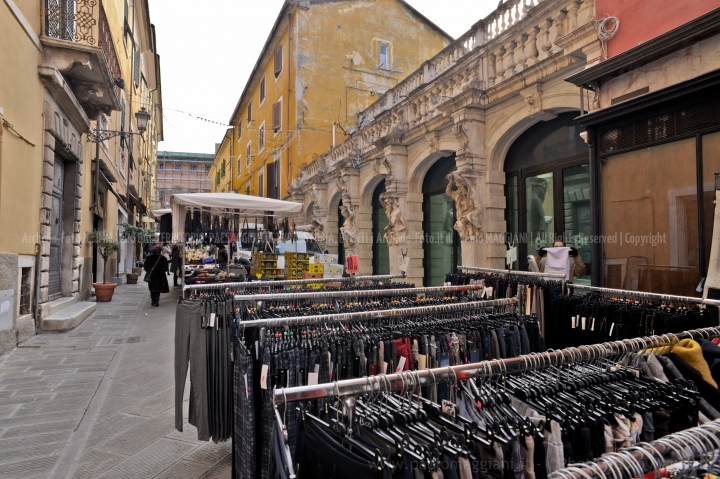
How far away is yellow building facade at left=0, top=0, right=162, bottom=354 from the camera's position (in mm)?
6223

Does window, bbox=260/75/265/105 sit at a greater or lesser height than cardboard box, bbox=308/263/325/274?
greater

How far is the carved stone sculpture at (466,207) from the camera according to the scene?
834 centimetres

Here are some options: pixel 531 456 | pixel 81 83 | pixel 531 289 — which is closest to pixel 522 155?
pixel 531 289

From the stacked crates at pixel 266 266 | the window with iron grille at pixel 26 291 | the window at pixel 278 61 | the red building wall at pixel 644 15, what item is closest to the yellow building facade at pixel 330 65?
the window at pixel 278 61

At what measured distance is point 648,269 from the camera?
193 inches

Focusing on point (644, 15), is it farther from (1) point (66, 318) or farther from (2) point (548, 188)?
(1) point (66, 318)

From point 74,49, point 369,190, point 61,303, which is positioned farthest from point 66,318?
point 369,190

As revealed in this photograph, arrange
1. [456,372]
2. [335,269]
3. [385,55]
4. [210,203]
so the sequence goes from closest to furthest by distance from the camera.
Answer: [456,372] → [210,203] → [335,269] → [385,55]

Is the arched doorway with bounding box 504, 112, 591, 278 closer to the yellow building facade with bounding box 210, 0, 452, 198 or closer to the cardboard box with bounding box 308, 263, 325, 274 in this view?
the cardboard box with bounding box 308, 263, 325, 274

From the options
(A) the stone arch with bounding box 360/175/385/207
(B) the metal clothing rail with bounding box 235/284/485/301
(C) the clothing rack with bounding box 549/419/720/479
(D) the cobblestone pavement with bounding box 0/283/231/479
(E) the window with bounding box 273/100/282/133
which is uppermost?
(E) the window with bounding box 273/100/282/133

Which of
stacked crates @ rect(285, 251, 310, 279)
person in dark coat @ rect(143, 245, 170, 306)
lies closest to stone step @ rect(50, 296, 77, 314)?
person in dark coat @ rect(143, 245, 170, 306)

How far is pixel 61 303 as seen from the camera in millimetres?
8648

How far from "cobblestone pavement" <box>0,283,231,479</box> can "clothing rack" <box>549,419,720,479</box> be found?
2.77 meters

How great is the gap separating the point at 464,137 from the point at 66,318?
27.1 feet
